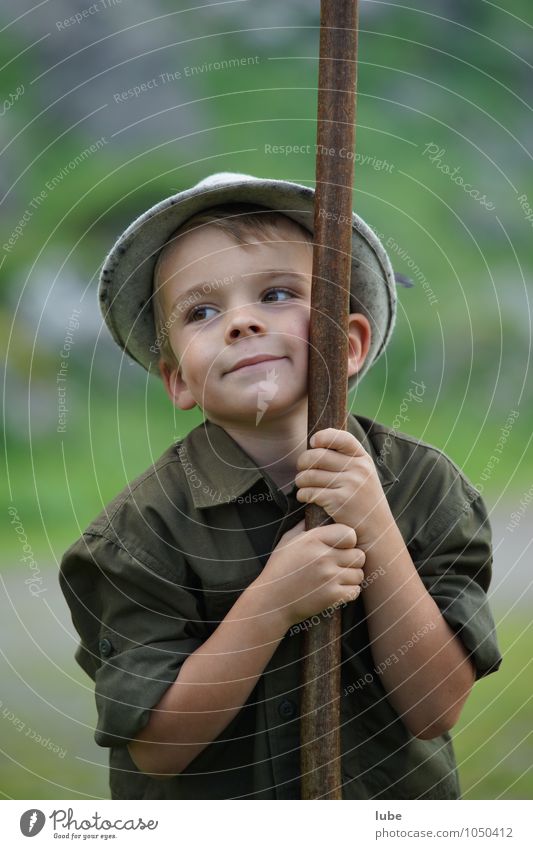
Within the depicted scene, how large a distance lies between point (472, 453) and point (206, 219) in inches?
35.3

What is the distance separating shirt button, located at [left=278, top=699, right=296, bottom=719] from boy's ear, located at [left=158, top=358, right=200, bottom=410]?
0.61 ft

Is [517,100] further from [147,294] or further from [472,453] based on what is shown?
[147,294]

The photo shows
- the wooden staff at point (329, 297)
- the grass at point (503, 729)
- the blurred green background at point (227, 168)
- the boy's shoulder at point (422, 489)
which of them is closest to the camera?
the wooden staff at point (329, 297)

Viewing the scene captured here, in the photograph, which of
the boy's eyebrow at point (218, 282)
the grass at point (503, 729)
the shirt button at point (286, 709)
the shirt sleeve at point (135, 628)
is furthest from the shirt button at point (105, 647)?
the grass at point (503, 729)

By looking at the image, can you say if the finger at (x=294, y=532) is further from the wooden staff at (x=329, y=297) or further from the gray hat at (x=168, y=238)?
the gray hat at (x=168, y=238)

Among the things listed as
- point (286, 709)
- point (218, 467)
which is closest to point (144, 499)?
point (218, 467)

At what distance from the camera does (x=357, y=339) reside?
0.74 metres

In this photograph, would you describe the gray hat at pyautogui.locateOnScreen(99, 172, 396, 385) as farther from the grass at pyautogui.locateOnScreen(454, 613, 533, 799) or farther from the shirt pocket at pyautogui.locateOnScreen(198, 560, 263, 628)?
the grass at pyautogui.locateOnScreen(454, 613, 533, 799)

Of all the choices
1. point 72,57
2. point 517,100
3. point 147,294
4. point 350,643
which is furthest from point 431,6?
point 350,643

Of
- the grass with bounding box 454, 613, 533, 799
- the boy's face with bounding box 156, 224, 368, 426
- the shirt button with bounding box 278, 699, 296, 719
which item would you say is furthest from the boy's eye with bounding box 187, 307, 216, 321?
the grass with bounding box 454, 613, 533, 799

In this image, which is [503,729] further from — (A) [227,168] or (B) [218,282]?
(A) [227,168]

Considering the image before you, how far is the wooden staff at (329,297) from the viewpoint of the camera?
2.02 feet
